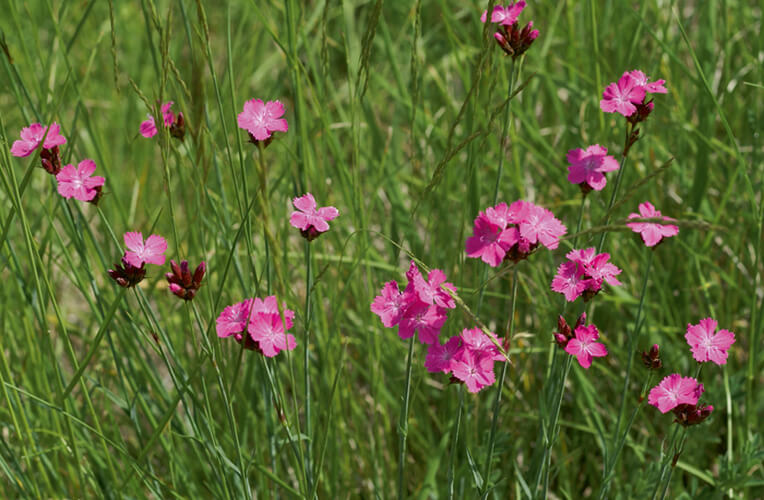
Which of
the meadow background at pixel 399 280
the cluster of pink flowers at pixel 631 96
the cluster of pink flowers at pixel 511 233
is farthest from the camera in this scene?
the meadow background at pixel 399 280

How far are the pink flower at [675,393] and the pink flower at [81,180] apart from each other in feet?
2.53

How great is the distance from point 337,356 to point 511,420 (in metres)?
0.40

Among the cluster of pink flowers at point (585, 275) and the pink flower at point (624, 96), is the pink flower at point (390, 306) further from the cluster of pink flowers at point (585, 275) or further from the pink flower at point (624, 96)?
the pink flower at point (624, 96)

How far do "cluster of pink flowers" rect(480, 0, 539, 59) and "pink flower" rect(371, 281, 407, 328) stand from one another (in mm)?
385

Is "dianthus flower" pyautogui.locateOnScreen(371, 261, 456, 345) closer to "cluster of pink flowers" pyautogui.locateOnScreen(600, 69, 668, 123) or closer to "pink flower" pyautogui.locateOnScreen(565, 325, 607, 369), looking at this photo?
"pink flower" pyautogui.locateOnScreen(565, 325, 607, 369)

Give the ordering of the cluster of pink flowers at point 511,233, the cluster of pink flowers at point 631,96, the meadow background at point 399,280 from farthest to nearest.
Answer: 1. the meadow background at point 399,280
2. the cluster of pink flowers at point 631,96
3. the cluster of pink flowers at point 511,233

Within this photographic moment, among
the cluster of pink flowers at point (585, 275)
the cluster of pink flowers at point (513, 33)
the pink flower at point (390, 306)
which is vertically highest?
the cluster of pink flowers at point (513, 33)

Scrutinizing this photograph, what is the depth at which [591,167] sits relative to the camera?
1.07 meters

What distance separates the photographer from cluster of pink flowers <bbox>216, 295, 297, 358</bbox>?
99 centimetres

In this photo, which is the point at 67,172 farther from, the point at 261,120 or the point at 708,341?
the point at 708,341

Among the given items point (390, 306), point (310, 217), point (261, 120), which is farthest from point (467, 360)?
point (261, 120)

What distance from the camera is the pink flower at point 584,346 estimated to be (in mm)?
978

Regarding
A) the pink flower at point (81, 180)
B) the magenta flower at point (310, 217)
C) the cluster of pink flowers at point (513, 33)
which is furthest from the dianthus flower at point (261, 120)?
the cluster of pink flowers at point (513, 33)

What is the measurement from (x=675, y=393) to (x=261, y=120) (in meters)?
0.65
